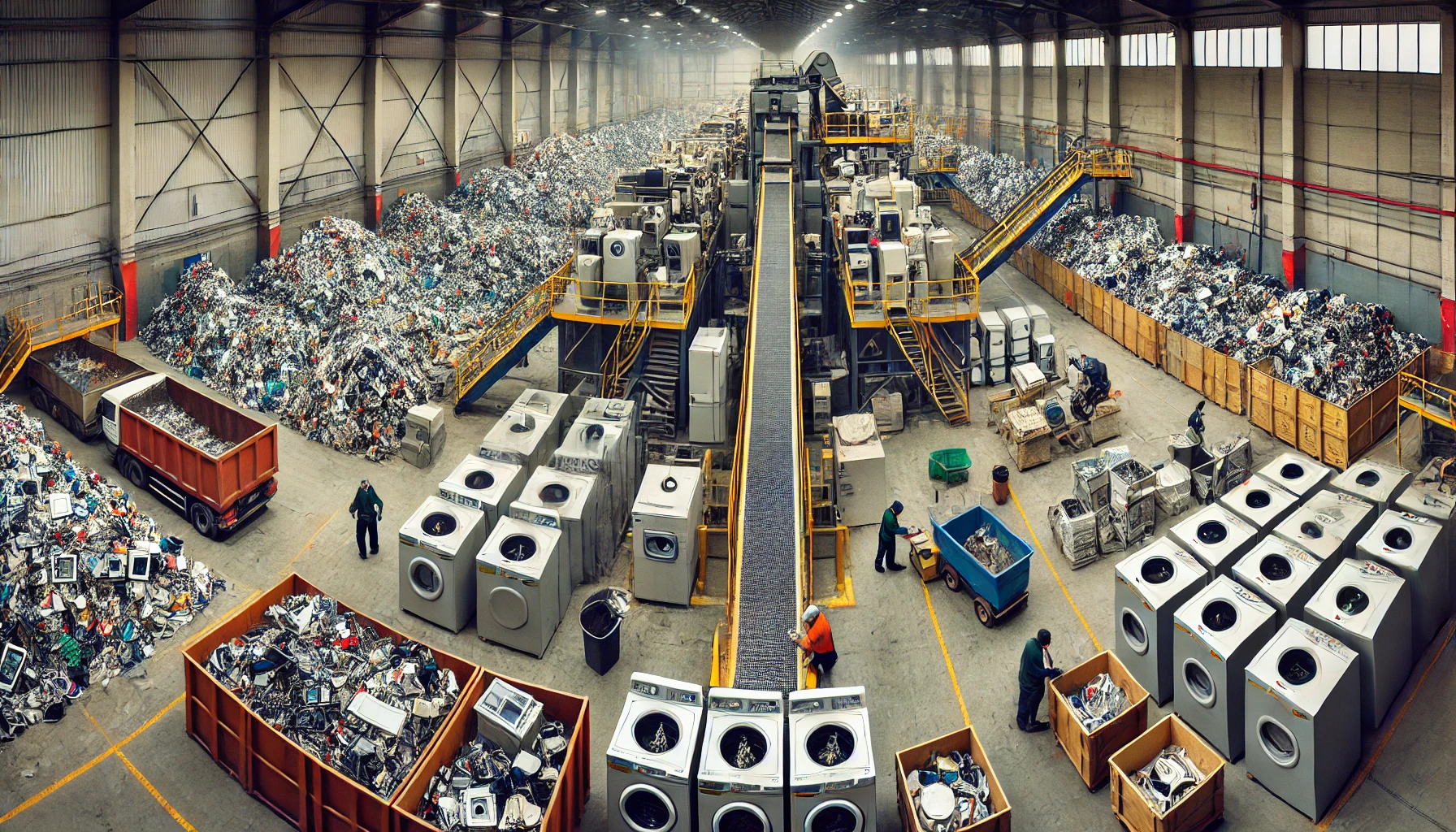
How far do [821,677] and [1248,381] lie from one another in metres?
11.1

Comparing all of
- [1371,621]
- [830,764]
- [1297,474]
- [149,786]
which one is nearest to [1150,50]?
[1297,474]

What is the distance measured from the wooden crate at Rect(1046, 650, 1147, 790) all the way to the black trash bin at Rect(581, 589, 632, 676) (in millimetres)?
4937

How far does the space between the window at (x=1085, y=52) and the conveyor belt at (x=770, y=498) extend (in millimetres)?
→ 17498

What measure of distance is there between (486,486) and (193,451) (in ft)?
14.2

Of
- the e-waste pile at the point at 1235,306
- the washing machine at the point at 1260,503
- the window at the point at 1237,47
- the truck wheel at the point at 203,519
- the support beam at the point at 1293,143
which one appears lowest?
the truck wheel at the point at 203,519

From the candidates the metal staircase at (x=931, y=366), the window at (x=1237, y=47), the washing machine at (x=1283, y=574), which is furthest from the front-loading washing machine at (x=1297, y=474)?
the window at (x=1237, y=47)

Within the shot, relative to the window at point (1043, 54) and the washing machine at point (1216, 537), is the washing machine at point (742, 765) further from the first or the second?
the window at point (1043, 54)

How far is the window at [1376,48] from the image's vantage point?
648 inches

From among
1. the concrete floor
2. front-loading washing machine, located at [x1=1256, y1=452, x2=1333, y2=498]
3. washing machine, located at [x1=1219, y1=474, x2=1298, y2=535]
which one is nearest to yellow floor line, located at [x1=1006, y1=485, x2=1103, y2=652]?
the concrete floor

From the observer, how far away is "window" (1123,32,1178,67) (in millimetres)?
25938

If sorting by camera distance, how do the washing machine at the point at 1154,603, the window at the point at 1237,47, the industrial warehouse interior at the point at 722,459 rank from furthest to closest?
the window at the point at 1237,47 < the washing machine at the point at 1154,603 < the industrial warehouse interior at the point at 722,459

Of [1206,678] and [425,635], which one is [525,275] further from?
[1206,678]

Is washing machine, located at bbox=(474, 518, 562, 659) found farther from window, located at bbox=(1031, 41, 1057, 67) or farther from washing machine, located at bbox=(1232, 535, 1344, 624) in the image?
window, located at bbox=(1031, 41, 1057, 67)

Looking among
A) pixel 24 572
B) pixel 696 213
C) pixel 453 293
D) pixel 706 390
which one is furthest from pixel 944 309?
pixel 24 572
